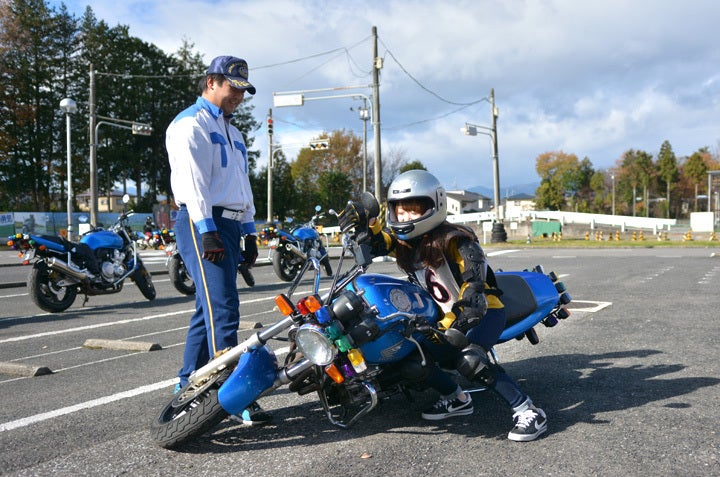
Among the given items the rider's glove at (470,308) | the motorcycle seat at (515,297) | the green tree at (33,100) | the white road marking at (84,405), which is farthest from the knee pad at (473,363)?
the green tree at (33,100)

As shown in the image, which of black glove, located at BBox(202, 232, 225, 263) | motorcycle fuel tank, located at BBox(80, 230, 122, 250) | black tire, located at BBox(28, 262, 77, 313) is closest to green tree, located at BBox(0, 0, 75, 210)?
motorcycle fuel tank, located at BBox(80, 230, 122, 250)

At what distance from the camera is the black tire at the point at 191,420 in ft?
9.21

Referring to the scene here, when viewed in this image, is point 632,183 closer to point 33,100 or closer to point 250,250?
point 33,100

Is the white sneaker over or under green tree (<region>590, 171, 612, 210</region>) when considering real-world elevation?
under

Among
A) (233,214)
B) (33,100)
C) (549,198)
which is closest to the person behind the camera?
(233,214)

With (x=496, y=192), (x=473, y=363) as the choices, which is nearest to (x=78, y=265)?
(x=473, y=363)

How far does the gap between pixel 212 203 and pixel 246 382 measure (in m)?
1.22

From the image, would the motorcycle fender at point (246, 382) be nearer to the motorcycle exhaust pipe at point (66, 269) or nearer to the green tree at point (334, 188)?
the motorcycle exhaust pipe at point (66, 269)

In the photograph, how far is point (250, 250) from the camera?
4.21 metres

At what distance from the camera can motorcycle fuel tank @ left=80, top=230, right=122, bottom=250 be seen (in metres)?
9.12

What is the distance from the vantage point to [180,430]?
2836 mm

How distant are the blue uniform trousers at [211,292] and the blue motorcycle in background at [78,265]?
5.70 meters

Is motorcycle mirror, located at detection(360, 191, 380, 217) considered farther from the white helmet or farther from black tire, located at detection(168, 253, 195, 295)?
black tire, located at detection(168, 253, 195, 295)

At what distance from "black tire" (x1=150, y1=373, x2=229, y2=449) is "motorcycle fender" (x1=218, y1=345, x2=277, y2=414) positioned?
0.19 ft
